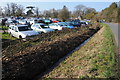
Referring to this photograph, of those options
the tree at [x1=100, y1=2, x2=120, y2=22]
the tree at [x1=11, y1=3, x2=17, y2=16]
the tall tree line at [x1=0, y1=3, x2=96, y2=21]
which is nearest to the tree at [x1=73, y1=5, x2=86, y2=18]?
the tall tree line at [x1=0, y1=3, x2=96, y2=21]

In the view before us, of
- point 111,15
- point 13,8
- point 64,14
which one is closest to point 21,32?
point 64,14

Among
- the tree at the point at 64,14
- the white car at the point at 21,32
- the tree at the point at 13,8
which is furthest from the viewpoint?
the tree at the point at 13,8

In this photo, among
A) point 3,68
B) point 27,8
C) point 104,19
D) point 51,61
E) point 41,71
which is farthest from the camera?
point 27,8

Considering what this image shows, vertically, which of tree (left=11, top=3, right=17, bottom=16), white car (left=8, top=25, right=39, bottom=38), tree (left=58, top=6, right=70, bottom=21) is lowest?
white car (left=8, top=25, right=39, bottom=38)

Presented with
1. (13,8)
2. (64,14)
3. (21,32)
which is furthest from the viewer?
(13,8)

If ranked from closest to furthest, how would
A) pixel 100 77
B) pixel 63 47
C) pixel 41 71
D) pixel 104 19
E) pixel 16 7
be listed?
1. pixel 100 77
2. pixel 41 71
3. pixel 63 47
4. pixel 104 19
5. pixel 16 7

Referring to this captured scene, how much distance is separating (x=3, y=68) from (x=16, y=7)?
7859cm

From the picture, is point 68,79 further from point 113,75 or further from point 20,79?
point 20,79

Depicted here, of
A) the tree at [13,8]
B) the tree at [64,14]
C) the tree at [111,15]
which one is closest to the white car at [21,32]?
the tree at [64,14]

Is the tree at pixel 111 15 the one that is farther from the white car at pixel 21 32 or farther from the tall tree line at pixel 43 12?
the white car at pixel 21 32

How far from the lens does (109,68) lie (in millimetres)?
6184

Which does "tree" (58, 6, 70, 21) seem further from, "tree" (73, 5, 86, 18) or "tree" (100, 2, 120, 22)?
"tree" (73, 5, 86, 18)

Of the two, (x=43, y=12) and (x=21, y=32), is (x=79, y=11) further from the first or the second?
(x=21, y=32)

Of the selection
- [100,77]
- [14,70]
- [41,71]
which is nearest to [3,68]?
[14,70]
